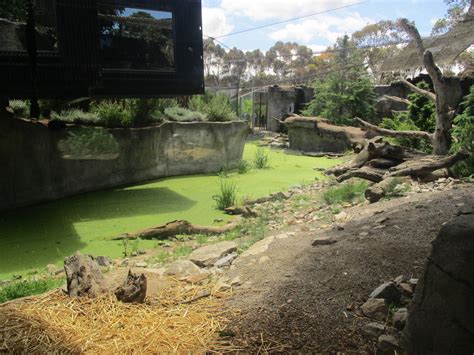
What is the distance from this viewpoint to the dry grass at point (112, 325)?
2.51 metres

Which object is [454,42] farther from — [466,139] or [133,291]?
[133,291]

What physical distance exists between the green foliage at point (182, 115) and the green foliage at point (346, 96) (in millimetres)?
7260

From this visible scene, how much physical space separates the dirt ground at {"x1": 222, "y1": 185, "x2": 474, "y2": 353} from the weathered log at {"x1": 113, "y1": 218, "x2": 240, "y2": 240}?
2370 mm

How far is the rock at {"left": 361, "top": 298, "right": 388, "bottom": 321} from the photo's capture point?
260 centimetres

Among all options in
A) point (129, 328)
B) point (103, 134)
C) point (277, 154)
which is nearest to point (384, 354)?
point (129, 328)

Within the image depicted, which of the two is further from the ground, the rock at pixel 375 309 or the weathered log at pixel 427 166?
the weathered log at pixel 427 166

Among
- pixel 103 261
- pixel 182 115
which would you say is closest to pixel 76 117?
pixel 182 115

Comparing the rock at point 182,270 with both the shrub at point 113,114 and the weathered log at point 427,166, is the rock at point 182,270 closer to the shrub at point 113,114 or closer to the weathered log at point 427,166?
the weathered log at point 427,166

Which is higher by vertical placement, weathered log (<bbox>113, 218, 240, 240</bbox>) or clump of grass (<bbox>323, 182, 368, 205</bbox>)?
clump of grass (<bbox>323, 182, 368, 205</bbox>)

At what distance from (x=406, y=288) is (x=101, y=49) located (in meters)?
7.66

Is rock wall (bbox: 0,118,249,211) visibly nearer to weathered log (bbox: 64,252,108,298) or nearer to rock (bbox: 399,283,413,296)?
weathered log (bbox: 64,252,108,298)

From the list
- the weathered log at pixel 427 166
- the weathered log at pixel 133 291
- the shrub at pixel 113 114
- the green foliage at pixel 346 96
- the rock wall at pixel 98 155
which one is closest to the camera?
the weathered log at pixel 133 291

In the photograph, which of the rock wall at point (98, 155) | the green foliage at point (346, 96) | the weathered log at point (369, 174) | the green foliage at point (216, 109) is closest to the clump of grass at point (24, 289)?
the rock wall at point (98, 155)

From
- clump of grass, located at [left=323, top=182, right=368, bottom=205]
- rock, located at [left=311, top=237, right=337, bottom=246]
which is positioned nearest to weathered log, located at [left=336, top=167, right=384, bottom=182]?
clump of grass, located at [left=323, top=182, right=368, bottom=205]
